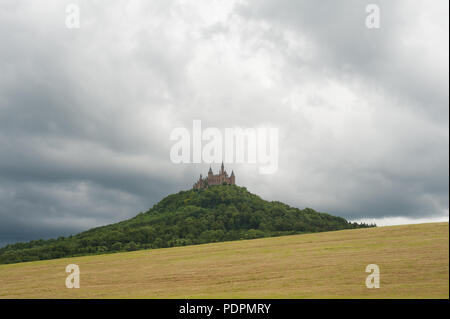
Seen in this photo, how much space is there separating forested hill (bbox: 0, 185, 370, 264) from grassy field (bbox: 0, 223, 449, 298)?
30266 millimetres

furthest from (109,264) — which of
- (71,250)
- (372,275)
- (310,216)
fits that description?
(310,216)

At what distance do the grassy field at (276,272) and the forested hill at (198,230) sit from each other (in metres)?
30.3

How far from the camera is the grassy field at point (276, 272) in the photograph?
Answer: 22531 mm

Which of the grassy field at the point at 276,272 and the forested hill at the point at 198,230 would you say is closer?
the grassy field at the point at 276,272

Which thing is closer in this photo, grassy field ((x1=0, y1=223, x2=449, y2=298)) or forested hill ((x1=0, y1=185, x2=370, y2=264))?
grassy field ((x1=0, y1=223, x2=449, y2=298))

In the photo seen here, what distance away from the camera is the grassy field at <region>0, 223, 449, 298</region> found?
22.5 meters

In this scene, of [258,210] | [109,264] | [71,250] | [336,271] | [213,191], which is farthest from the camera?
[213,191]

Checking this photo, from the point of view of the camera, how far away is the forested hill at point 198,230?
239ft

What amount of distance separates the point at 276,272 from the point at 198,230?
210ft

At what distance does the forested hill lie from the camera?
72875mm

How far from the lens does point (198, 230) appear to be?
3583 inches
